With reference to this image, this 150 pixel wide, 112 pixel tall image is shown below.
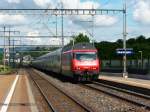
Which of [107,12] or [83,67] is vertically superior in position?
[107,12]

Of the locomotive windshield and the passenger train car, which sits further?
the locomotive windshield

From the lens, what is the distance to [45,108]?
21969mm

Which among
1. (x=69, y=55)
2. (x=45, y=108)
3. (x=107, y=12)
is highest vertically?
(x=107, y=12)

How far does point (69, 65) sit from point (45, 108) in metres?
22.5

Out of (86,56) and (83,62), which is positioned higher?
(86,56)

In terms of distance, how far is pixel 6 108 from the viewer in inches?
847

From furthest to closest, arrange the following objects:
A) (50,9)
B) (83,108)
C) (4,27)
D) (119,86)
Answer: (4,27)
(50,9)
(119,86)
(83,108)

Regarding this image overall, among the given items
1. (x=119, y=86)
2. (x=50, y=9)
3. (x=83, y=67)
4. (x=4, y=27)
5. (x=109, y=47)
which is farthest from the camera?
(x=109, y=47)

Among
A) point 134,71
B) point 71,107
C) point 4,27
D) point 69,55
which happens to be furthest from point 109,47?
point 71,107

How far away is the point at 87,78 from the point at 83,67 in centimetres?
139

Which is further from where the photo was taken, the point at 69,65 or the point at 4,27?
the point at 4,27

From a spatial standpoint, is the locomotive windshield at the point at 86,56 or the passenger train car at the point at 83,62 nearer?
the passenger train car at the point at 83,62

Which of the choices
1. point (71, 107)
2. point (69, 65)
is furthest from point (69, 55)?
point (71, 107)

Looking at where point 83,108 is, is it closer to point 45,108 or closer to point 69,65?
point 45,108
